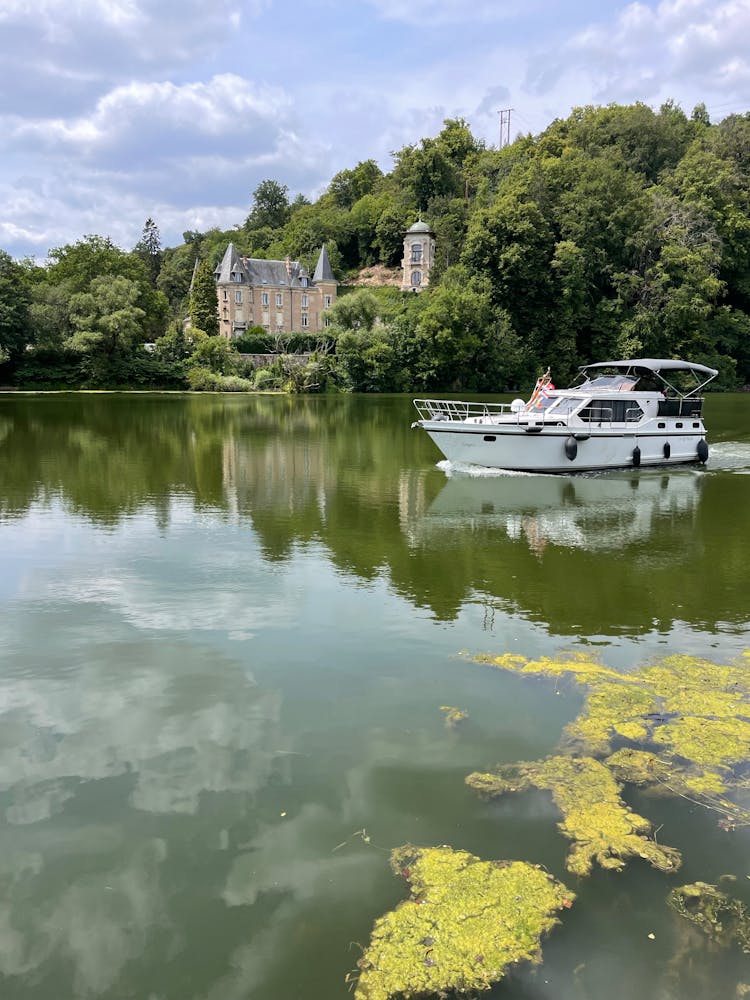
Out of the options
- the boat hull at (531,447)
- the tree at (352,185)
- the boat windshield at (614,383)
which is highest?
the tree at (352,185)

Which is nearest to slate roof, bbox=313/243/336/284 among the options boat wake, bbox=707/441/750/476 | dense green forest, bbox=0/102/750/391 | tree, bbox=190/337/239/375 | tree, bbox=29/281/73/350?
dense green forest, bbox=0/102/750/391

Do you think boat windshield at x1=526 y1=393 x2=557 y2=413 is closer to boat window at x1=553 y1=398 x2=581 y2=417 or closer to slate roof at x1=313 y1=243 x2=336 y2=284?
boat window at x1=553 y1=398 x2=581 y2=417

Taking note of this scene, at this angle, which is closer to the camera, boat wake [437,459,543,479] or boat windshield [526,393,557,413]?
boat wake [437,459,543,479]

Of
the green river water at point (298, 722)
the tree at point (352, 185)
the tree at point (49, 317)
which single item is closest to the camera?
the green river water at point (298, 722)

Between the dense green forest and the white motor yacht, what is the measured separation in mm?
45219

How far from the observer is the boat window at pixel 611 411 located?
25391 millimetres

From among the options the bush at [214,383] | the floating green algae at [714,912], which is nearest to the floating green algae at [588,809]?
the floating green algae at [714,912]

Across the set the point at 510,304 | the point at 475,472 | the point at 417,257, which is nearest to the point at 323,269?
the point at 417,257

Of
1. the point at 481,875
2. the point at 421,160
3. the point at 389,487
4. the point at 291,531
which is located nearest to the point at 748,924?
the point at 481,875

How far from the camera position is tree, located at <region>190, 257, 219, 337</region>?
3290 inches

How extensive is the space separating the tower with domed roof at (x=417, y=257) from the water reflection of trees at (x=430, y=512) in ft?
212

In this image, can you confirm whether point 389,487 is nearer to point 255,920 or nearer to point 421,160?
point 255,920

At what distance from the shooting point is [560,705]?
25.1 ft

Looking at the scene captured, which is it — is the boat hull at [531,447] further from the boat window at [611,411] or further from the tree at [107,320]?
the tree at [107,320]
